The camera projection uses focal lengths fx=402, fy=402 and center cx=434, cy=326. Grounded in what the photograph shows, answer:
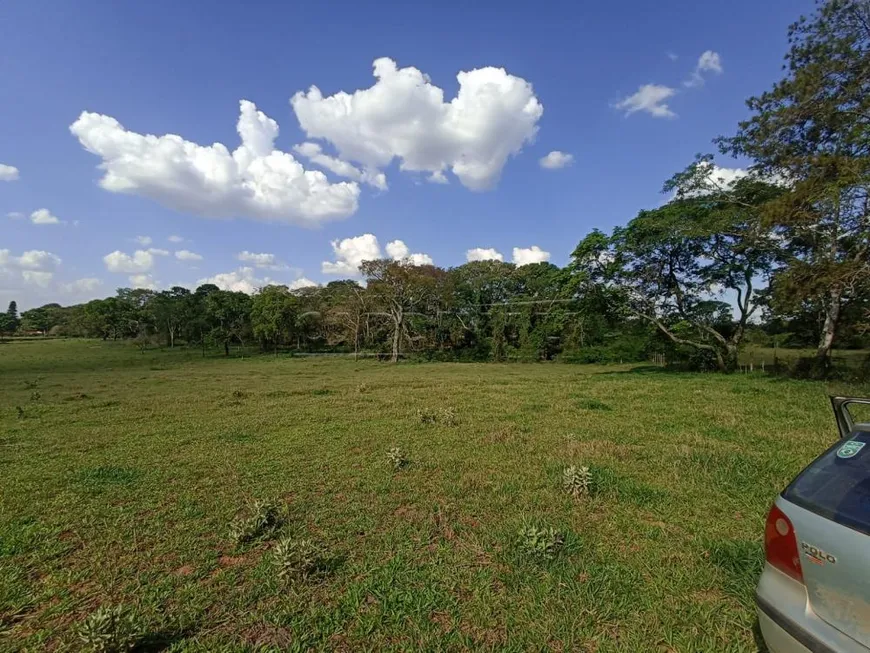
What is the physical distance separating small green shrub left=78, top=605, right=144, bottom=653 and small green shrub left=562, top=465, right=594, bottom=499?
419 centimetres

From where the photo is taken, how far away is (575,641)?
255cm

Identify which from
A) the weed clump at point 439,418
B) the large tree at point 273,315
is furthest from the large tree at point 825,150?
the large tree at point 273,315

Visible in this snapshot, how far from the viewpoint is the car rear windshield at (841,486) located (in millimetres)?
1830

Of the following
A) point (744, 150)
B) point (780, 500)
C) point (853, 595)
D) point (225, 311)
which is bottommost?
point (853, 595)

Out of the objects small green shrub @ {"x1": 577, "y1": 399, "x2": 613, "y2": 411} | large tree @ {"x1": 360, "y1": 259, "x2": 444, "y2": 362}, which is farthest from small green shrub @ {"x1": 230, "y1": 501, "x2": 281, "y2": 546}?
large tree @ {"x1": 360, "y1": 259, "x2": 444, "y2": 362}

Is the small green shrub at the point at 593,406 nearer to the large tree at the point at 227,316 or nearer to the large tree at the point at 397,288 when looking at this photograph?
the large tree at the point at 397,288

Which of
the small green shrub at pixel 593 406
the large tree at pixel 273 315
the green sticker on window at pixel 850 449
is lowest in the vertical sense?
the small green shrub at pixel 593 406

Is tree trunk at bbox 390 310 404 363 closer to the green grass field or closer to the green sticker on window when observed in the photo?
the green grass field

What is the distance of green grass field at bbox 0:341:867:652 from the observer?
272cm

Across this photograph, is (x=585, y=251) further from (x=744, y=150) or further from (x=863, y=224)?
(x=863, y=224)

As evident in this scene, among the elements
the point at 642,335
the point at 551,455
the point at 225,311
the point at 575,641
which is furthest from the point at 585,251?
the point at 225,311

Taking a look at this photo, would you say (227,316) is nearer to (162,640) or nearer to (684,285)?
(684,285)

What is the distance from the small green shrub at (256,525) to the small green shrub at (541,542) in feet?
8.11

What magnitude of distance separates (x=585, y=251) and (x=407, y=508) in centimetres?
2200
